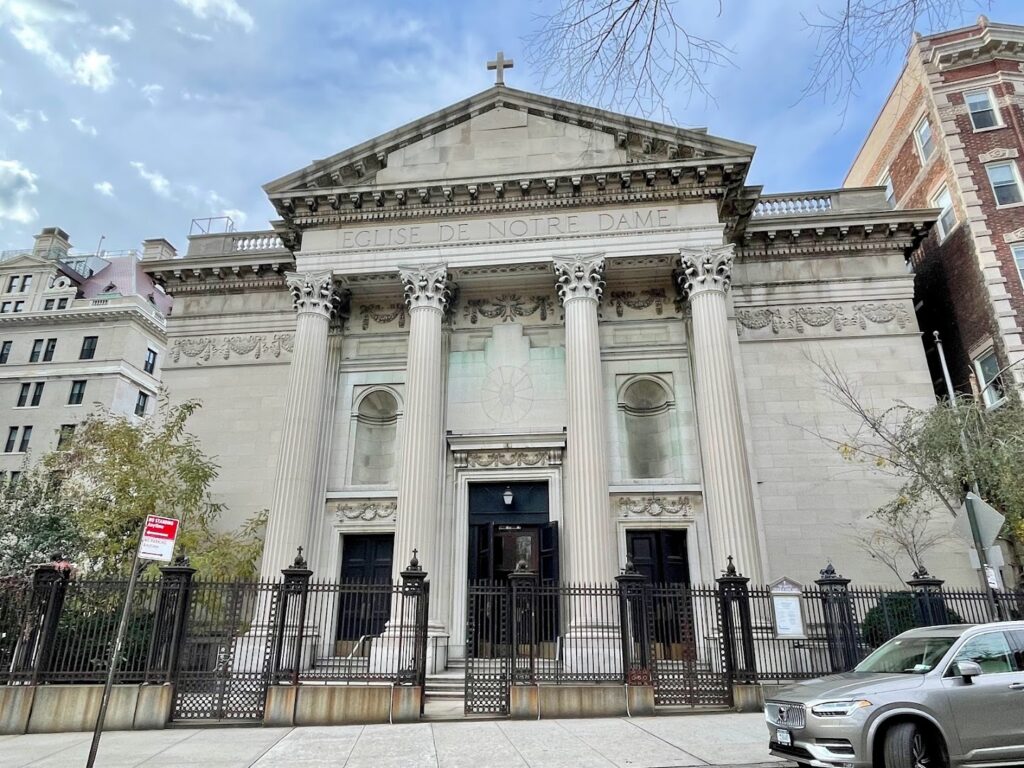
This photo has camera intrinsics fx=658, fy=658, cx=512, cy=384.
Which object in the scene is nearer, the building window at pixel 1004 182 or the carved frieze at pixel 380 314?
the building window at pixel 1004 182

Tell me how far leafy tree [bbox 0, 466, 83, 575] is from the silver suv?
15626mm

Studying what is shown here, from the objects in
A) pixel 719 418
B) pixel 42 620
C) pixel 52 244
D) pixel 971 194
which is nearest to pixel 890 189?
pixel 971 194

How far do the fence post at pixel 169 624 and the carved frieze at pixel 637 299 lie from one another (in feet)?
47.6

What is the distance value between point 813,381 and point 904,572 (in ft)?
19.6

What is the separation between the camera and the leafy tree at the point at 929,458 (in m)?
15.6

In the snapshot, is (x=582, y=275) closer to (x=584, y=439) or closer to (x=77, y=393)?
(x=584, y=439)

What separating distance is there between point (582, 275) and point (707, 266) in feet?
11.6

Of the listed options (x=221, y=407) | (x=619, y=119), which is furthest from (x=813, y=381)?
(x=221, y=407)

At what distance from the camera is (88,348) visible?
4834 centimetres

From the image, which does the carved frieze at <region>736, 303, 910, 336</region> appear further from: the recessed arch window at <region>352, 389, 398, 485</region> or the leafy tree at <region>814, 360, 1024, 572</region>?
the recessed arch window at <region>352, 389, 398, 485</region>

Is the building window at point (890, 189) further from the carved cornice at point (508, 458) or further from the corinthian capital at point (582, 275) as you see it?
the carved cornice at point (508, 458)

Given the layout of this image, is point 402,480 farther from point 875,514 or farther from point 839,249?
point 839,249

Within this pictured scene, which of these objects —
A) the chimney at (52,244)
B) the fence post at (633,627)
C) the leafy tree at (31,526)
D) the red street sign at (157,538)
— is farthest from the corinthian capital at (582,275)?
the chimney at (52,244)

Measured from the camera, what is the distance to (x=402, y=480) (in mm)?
17594
